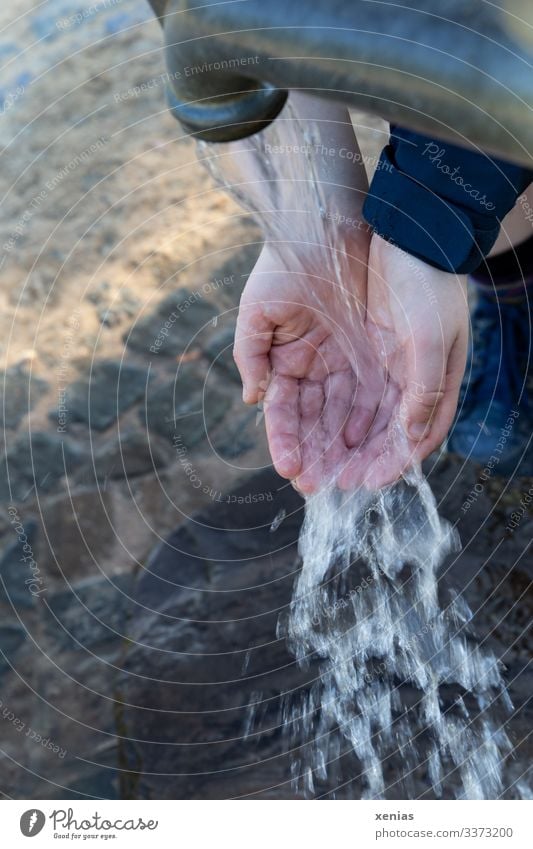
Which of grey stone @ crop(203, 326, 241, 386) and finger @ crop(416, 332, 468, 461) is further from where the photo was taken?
grey stone @ crop(203, 326, 241, 386)

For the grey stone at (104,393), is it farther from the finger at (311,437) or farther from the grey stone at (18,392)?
the finger at (311,437)

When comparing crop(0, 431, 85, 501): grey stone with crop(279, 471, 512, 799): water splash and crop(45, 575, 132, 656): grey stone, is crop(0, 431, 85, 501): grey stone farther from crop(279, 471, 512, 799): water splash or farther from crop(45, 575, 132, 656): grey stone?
crop(279, 471, 512, 799): water splash

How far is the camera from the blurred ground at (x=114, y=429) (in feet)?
2.61

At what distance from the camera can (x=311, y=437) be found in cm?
72

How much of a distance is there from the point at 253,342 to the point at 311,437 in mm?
91

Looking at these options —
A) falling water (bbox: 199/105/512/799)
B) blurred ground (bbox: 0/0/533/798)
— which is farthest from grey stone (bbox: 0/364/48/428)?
falling water (bbox: 199/105/512/799)

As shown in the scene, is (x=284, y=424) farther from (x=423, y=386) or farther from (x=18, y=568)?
(x=18, y=568)

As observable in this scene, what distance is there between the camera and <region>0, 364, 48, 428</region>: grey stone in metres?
0.99

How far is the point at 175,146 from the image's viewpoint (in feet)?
3.66

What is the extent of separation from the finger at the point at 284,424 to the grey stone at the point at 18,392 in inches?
14.7

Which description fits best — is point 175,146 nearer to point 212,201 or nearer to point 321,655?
point 212,201

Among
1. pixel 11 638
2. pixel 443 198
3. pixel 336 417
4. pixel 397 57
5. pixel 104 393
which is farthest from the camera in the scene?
pixel 104 393

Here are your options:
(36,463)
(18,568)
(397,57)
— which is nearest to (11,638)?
(18,568)
